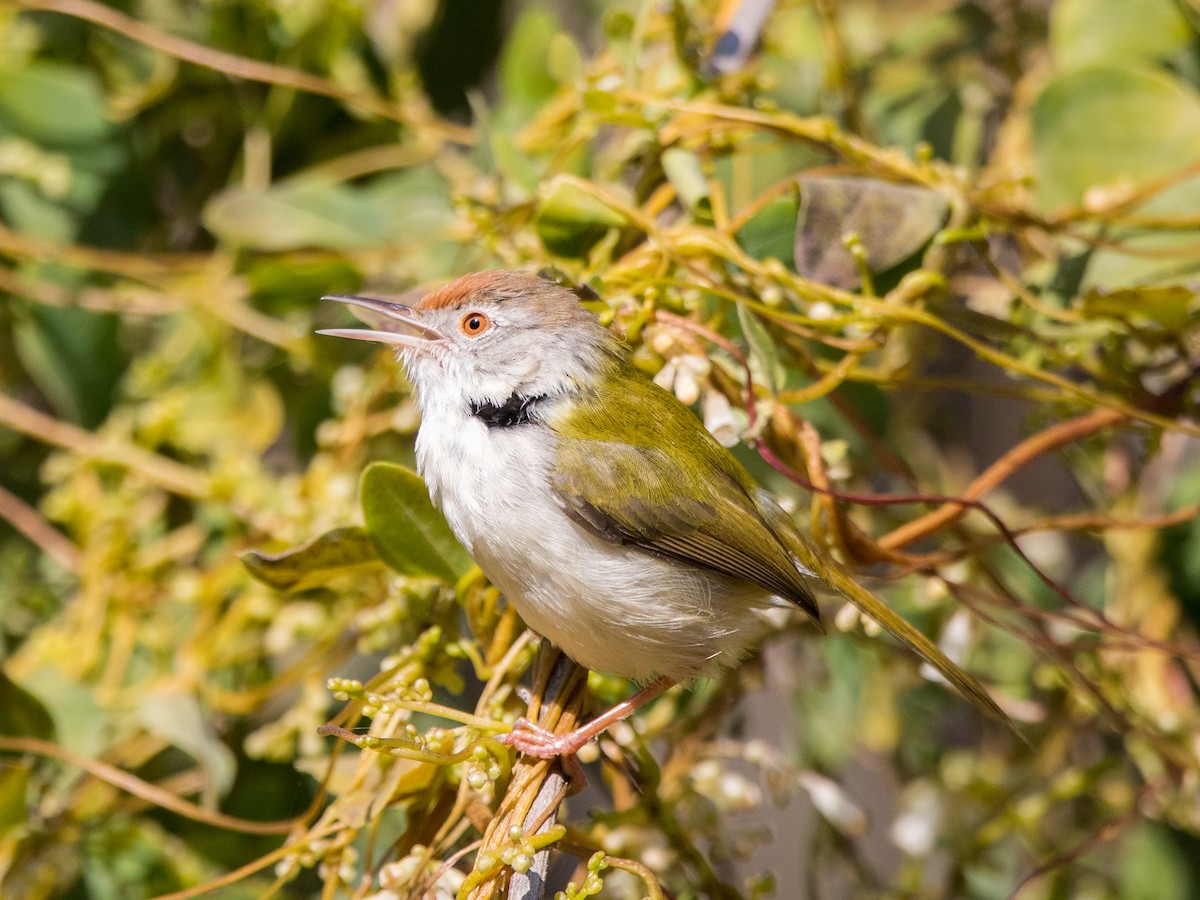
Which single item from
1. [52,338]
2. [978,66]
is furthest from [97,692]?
[978,66]

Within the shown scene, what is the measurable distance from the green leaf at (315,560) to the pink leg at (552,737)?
14.8 inches

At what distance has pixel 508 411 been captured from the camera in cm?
192

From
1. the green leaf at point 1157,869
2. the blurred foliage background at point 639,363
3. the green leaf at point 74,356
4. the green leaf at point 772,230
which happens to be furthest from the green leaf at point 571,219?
the green leaf at point 1157,869

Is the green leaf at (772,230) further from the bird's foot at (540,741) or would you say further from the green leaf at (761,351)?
the bird's foot at (540,741)

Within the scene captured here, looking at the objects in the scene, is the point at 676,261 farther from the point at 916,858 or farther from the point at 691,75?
the point at 916,858

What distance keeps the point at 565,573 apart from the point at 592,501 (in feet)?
0.42

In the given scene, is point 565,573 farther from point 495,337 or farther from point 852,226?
point 852,226

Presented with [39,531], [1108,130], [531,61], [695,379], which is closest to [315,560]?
[695,379]

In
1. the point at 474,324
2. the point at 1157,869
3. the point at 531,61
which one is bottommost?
the point at 1157,869

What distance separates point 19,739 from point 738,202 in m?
1.67

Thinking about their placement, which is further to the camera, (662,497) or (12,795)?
(12,795)

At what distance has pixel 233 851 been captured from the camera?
2139 millimetres

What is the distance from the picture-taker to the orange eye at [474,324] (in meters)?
2.00

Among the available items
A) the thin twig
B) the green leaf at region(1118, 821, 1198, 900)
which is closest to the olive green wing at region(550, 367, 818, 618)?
the green leaf at region(1118, 821, 1198, 900)
